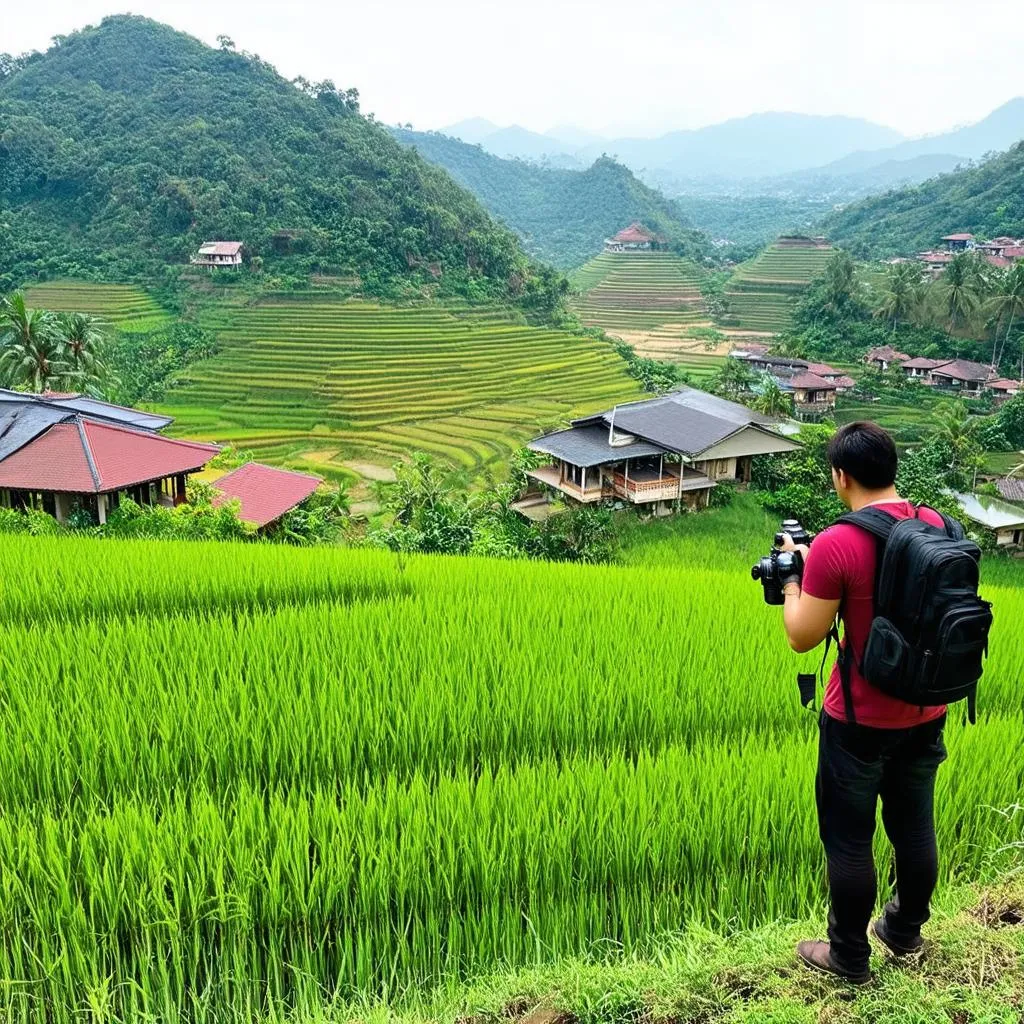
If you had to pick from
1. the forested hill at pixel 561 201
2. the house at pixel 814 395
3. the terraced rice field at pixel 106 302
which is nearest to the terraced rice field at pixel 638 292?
the forested hill at pixel 561 201

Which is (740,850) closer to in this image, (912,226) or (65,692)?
(65,692)

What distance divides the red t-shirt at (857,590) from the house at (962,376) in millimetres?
36105

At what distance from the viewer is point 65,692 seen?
9.68 feet

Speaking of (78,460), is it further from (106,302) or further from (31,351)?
(106,302)

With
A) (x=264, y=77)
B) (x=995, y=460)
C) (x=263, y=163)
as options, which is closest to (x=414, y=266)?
(x=263, y=163)

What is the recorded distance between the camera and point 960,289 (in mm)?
35531

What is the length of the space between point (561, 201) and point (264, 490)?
88.1 metres

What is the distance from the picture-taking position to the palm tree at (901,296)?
37656 mm

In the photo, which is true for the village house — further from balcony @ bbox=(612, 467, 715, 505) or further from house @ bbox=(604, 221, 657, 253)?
house @ bbox=(604, 221, 657, 253)

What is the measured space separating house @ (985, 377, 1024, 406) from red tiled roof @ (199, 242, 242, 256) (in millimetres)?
32596

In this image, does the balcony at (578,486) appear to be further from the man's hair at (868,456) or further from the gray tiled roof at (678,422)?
the man's hair at (868,456)

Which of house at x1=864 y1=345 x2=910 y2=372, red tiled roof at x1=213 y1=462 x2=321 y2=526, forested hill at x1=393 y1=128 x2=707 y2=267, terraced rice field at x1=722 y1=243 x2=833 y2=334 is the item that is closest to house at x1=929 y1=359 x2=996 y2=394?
house at x1=864 y1=345 x2=910 y2=372

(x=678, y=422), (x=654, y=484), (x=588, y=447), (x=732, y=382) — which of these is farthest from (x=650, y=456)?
(x=732, y=382)

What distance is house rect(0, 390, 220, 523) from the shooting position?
11.5m
